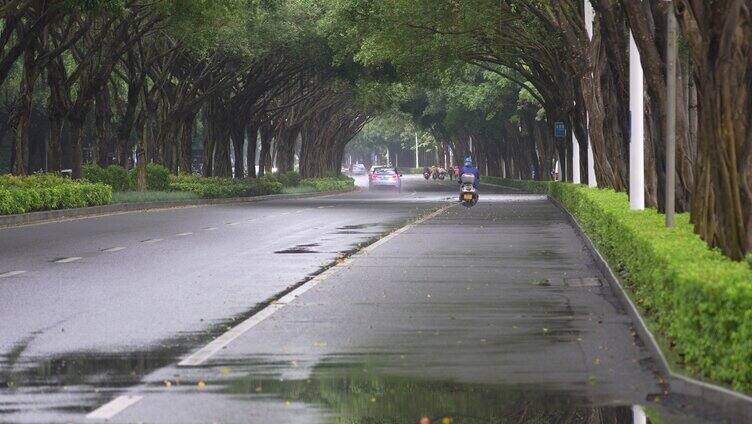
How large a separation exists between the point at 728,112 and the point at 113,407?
8275 millimetres

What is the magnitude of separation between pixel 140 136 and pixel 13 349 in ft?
157

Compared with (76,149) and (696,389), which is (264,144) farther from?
(696,389)

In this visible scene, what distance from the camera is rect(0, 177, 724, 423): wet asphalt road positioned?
34.0 feet

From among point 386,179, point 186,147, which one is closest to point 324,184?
point 386,179

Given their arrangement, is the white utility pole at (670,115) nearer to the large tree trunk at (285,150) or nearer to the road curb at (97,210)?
the road curb at (97,210)

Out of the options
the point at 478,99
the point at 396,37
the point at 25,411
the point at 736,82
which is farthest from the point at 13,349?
the point at 478,99

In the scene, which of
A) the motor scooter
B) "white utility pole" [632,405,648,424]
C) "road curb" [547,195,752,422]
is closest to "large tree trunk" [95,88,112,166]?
the motor scooter

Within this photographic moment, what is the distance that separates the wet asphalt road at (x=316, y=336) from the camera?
10.4 meters

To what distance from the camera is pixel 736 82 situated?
1636 centimetres

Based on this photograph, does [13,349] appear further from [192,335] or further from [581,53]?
[581,53]

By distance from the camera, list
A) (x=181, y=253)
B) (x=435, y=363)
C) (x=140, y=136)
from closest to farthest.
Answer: (x=435, y=363) → (x=181, y=253) → (x=140, y=136)

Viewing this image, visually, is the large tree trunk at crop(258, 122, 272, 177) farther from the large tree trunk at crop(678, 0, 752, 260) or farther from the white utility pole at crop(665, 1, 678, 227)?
the large tree trunk at crop(678, 0, 752, 260)

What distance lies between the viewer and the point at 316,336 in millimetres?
14500

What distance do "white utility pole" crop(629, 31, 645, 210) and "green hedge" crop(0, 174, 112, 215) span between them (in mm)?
18570
